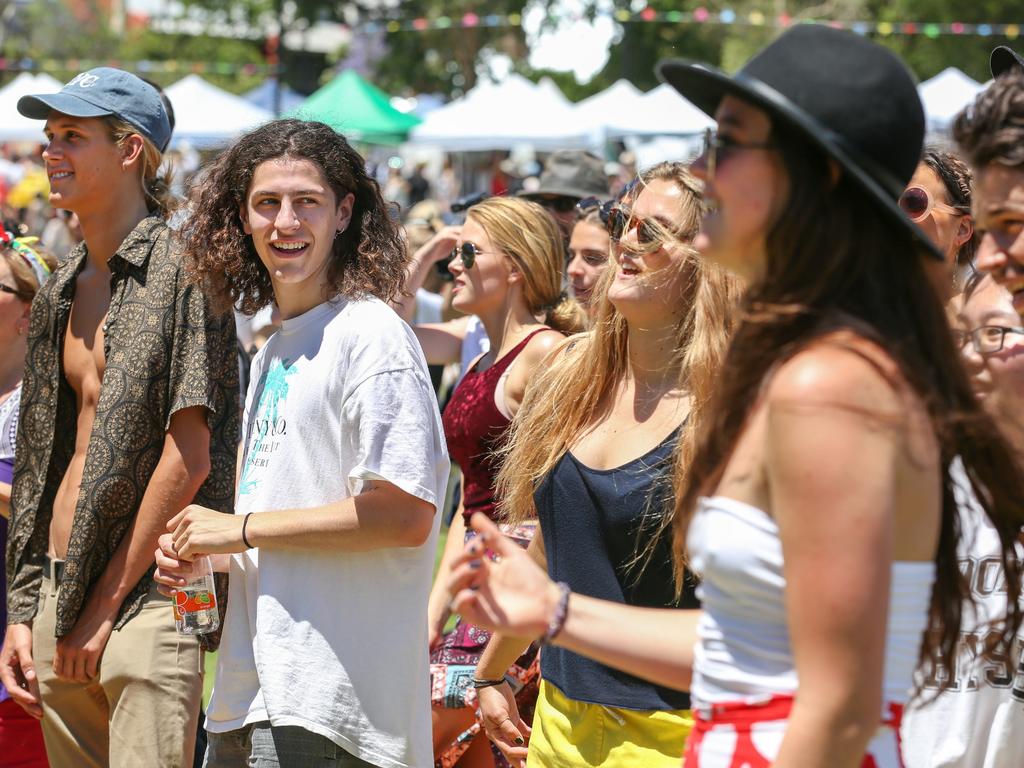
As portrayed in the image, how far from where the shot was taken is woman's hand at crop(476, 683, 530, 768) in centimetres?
342

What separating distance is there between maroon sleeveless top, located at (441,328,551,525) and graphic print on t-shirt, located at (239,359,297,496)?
1.31 metres

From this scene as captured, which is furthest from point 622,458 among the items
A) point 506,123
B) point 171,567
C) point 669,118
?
point 506,123

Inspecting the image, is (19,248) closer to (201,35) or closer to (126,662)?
(126,662)

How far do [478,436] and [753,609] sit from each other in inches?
110

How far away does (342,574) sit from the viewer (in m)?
3.01

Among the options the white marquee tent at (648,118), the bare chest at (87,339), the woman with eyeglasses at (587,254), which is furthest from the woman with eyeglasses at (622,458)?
the white marquee tent at (648,118)

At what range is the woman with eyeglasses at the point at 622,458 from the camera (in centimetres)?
293

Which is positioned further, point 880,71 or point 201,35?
point 201,35

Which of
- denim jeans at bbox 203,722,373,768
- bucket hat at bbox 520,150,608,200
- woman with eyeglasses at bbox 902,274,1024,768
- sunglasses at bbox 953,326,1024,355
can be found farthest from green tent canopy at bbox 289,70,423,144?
sunglasses at bbox 953,326,1024,355

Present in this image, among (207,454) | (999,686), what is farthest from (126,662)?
(999,686)

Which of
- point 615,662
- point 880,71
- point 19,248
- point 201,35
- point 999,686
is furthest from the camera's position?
point 201,35

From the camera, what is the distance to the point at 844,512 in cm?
160

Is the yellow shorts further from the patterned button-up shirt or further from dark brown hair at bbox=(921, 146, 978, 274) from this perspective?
dark brown hair at bbox=(921, 146, 978, 274)

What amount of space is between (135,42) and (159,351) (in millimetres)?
55229
